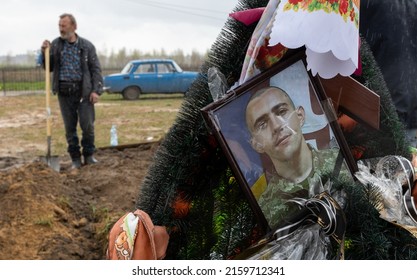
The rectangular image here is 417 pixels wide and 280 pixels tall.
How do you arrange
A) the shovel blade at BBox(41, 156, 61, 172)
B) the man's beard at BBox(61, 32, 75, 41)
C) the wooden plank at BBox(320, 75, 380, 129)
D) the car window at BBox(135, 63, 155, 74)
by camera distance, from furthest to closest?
the car window at BBox(135, 63, 155, 74) < the shovel blade at BBox(41, 156, 61, 172) < the man's beard at BBox(61, 32, 75, 41) < the wooden plank at BBox(320, 75, 380, 129)

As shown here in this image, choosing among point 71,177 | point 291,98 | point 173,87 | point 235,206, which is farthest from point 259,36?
point 173,87

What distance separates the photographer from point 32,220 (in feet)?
15.1

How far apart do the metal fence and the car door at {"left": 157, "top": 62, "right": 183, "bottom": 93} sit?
15.4 feet

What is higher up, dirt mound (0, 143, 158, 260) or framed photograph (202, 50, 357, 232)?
framed photograph (202, 50, 357, 232)

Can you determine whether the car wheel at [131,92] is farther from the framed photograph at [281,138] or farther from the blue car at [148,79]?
the framed photograph at [281,138]

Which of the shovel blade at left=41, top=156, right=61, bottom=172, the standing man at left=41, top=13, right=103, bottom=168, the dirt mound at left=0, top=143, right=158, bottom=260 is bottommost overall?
the shovel blade at left=41, top=156, right=61, bottom=172

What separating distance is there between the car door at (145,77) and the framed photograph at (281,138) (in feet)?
54.1

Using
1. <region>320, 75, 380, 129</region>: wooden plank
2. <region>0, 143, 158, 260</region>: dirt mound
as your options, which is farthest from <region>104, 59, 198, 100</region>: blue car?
<region>320, 75, 380, 129</region>: wooden plank

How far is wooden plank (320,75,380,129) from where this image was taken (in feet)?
4.69

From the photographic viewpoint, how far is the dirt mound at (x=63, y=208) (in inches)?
166

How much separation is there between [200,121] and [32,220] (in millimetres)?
3479

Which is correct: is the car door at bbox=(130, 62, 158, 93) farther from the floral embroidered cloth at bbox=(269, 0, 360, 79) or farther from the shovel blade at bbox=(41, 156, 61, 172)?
the floral embroidered cloth at bbox=(269, 0, 360, 79)
